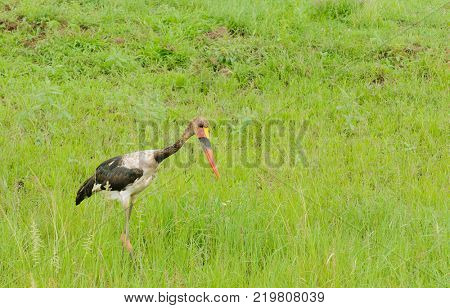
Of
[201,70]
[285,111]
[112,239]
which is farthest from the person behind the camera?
[201,70]

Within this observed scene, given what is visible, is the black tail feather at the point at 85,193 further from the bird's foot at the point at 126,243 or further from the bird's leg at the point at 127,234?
the bird's foot at the point at 126,243

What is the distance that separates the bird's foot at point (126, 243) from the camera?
3807 millimetres

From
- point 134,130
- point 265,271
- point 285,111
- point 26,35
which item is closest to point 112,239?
point 265,271

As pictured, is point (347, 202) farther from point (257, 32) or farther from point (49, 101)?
point (257, 32)

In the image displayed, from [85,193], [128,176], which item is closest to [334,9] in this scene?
[128,176]

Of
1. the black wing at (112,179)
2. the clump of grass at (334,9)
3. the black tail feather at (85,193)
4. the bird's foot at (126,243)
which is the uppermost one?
the clump of grass at (334,9)

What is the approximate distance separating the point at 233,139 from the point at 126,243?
2782mm

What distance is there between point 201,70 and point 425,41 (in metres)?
3.65

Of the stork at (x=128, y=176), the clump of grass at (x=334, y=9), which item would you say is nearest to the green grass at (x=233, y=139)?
the clump of grass at (x=334, y=9)

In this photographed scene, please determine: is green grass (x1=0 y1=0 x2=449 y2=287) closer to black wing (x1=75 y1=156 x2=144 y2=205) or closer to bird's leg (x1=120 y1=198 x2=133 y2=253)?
bird's leg (x1=120 y1=198 x2=133 y2=253)

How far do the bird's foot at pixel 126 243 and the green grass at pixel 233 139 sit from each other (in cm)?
6

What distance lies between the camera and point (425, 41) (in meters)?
8.68

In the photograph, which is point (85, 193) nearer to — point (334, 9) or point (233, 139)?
point (233, 139)

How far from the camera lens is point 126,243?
392cm
